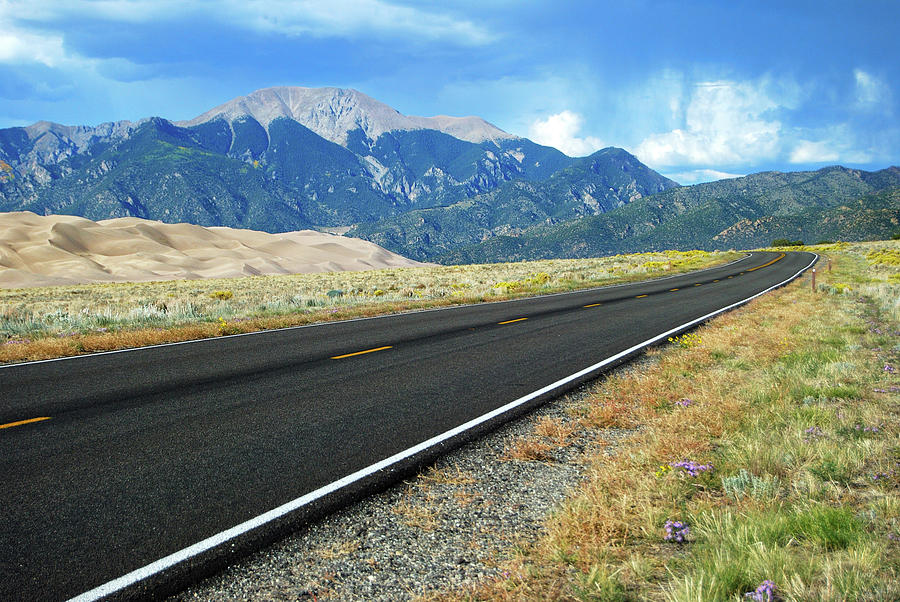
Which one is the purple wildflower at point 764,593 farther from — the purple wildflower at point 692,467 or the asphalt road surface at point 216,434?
the asphalt road surface at point 216,434

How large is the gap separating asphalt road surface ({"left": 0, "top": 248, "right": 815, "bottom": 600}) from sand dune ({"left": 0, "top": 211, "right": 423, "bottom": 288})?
102 meters

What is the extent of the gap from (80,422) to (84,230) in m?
177

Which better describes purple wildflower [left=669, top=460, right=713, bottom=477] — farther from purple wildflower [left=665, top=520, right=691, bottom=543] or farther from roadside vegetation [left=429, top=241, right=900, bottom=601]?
purple wildflower [left=665, top=520, right=691, bottom=543]

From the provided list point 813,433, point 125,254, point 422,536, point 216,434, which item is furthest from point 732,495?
point 125,254

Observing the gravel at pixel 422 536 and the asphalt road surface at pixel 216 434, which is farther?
the asphalt road surface at pixel 216 434

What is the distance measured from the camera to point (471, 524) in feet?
12.6

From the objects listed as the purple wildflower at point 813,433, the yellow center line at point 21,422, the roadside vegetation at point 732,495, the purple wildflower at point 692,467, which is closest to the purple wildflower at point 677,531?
the roadside vegetation at point 732,495

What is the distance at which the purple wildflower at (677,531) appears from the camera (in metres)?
3.46

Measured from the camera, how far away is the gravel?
3.11m

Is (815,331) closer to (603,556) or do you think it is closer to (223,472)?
(603,556)

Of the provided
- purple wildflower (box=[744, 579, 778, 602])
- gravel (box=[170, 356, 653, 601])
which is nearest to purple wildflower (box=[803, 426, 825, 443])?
gravel (box=[170, 356, 653, 601])

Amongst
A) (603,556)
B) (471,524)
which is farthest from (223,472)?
(603,556)

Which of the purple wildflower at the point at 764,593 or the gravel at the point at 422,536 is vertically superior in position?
the purple wildflower at the point at 764,593

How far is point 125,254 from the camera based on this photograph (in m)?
140
